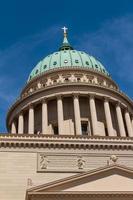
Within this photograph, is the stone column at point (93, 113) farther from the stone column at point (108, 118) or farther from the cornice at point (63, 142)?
→ the cornice at point (63, 142)

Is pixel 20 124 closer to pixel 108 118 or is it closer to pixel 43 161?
pixel 108 118

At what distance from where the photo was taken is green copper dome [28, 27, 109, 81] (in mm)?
52531

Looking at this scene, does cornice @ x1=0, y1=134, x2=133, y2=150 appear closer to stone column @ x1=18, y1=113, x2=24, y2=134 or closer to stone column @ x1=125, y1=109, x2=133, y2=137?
stone column @ x1=125, y1=109, x2=133, y2=137

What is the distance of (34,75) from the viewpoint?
5375 cm

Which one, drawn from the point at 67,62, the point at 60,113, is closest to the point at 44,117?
the point at 60,113

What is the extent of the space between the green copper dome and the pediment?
78.8 ft

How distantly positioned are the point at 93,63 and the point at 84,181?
27525 millimetres

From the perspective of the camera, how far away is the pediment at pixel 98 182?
2858 centimetres

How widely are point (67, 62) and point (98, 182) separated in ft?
85.1

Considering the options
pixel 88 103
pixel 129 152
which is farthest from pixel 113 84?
pixel 129 152

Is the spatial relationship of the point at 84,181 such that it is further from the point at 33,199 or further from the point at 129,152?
the point at 129,152

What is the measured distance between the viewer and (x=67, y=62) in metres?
52.6

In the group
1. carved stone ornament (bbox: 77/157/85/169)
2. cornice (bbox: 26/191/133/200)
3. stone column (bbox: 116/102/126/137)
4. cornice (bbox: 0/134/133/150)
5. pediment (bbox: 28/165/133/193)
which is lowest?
cornice (bbox: 26/191/133/200)

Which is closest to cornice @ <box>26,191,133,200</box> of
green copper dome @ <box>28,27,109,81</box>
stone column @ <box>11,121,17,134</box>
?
stone column @ <box>11,121,17,134</box>
